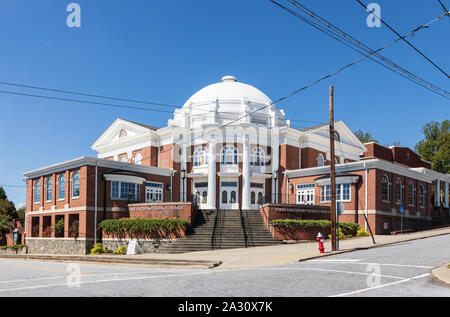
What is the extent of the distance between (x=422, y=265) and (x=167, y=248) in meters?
15.3

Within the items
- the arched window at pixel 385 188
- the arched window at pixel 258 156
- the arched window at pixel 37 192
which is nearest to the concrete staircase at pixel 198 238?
the arched window at pixel 258 156

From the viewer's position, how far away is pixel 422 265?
51.0 feet

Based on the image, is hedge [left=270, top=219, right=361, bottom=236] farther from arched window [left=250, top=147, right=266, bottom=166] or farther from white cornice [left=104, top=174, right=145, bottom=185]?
white cornice [left=104, top=174, right=145, bottom=185]

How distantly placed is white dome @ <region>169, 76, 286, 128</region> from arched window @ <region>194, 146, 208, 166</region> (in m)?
2.18

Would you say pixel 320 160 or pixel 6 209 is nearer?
pixel 320 160

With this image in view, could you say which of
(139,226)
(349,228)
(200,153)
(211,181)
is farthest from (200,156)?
(349,228)

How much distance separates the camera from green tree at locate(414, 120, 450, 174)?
6159 centimetres

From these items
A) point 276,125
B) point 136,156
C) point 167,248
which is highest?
point 276,125

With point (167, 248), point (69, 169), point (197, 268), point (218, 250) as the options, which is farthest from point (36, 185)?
point (197, 268)

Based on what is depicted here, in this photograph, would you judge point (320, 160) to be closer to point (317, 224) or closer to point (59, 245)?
point (317, 224)

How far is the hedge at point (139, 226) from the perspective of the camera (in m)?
28.0

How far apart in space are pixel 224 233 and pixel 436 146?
48.8 m

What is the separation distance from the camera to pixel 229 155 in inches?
1527
